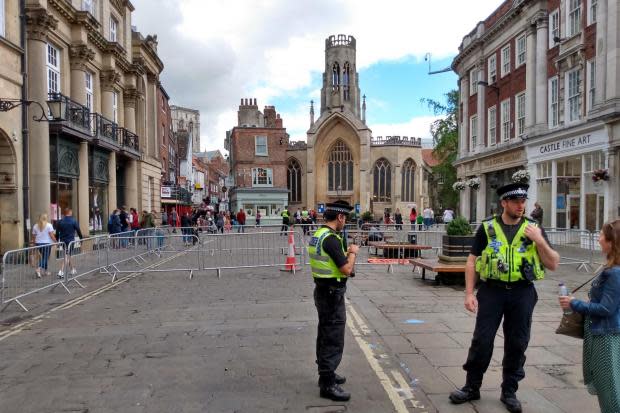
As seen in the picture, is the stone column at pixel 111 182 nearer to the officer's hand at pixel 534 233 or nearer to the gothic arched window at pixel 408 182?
the officer's hand at pixel 534 233

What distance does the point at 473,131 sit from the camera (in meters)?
31.0

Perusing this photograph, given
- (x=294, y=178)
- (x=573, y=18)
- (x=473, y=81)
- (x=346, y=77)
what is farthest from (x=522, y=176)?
(x=346, y=77)

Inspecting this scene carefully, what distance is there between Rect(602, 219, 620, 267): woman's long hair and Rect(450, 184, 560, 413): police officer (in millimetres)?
552

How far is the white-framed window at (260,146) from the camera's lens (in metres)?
51.4

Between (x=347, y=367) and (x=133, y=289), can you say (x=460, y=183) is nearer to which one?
(x=133, y=289)

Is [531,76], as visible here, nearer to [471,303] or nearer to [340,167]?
[471,303]

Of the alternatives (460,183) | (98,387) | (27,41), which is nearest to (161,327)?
(98,387)

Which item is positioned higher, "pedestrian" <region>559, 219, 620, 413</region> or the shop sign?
the shop sign

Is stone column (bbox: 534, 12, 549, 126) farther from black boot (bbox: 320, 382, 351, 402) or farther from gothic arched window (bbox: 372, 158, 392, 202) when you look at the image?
gothic arched window (bbox: 372, 158, 392, 202)

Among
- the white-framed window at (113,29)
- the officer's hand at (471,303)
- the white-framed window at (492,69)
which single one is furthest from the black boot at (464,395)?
the white-framed window at (492,69)

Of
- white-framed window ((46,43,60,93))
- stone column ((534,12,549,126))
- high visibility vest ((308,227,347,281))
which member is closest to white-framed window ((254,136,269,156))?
stone column ((534,12,549,126))

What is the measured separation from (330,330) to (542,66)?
71.5ft

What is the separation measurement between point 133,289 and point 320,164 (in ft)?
175

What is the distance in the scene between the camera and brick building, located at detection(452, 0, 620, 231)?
17.6 meters
